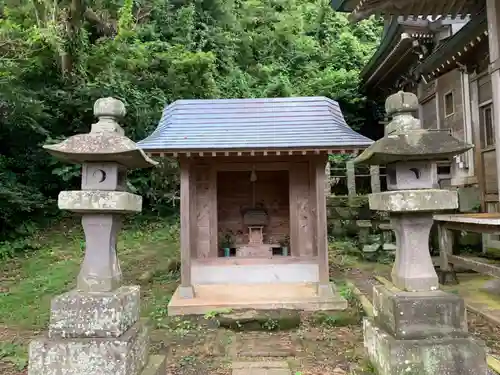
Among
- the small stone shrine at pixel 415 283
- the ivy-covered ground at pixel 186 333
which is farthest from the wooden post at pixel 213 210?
the small stone shrine at pixel 415 283

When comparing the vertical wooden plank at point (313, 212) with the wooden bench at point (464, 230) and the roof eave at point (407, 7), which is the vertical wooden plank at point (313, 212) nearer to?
the wooden bench at point (464, 230)

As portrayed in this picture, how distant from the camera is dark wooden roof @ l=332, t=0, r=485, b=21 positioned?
6254mm

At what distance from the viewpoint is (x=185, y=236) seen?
6.88 meters

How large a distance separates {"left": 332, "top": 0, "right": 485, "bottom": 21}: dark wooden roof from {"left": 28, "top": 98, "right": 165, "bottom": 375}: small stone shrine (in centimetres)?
435

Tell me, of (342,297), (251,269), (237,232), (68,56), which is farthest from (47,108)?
(342,297)

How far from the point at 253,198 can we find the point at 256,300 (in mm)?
2976

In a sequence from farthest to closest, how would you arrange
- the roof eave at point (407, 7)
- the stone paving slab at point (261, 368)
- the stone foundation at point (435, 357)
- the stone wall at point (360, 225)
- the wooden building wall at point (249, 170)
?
the stone wall at point (360, 225) < the wooden building wall at point (249, 170) < the roof eave at point (407, 7) < the stone paving slab at point (261, 368) < the stone foundation at point (435, 357)

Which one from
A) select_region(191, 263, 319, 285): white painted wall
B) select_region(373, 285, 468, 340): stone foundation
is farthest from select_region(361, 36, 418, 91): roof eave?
select_region(373, 285, 468, 340): stone foundation

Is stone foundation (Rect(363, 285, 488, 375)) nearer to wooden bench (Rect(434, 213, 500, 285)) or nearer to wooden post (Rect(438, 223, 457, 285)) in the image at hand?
wooden bench (Rect(434, 213, 500, 285))

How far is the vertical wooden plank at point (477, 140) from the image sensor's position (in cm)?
854

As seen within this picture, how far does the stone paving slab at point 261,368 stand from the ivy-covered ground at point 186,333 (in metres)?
0.10

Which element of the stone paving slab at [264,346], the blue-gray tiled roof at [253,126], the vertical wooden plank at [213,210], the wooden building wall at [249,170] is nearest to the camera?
the stone paving slab at [264,346]

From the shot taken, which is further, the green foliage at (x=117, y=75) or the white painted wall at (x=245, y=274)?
the green foliage at (x=117, y=75)

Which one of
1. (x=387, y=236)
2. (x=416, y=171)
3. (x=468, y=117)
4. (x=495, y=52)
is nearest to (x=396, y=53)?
(x=468, y=117)
